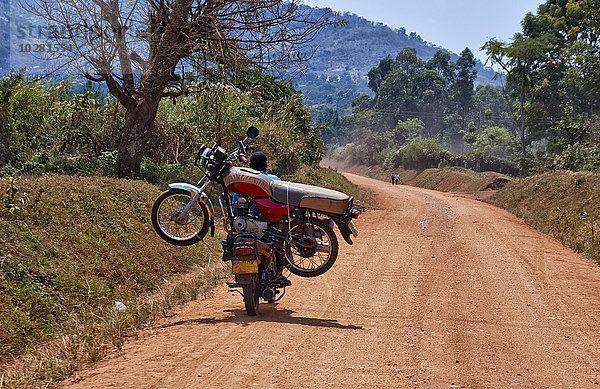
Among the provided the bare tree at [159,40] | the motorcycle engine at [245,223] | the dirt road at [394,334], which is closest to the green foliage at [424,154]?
the bare tree at [159,40]

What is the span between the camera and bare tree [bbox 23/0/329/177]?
38.6 feet

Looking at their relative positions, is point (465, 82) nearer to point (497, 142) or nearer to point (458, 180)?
point (497, 142)

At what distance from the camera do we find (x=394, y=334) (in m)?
5.42

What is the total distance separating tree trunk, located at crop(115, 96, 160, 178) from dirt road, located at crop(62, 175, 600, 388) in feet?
21.3

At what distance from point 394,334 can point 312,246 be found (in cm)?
146

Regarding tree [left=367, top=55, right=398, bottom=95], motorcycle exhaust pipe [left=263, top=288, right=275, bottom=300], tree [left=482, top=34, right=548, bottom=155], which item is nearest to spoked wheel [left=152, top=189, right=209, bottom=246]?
motorcycle exhaust pipe [left=263, top=288, right=275, bottom=300]

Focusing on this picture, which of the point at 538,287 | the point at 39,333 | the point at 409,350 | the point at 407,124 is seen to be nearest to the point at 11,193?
the point at 39,333

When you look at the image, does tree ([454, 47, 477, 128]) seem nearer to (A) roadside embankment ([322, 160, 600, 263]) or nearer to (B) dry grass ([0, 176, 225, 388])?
(A) roadside embankment ([322, 160, 600, 263])

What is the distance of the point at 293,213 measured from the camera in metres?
6.32

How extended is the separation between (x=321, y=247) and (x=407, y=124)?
75212mm

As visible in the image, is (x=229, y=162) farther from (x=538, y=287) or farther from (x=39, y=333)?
(x=538, y=287)

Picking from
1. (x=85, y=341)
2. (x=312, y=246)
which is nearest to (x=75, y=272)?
(x=85, y=341)

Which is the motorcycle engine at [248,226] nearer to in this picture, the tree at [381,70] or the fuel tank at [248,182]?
the fuel tank at [248,182]

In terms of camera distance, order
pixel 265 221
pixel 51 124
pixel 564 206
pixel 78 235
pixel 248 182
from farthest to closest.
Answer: pixel 564 206, pixel 51 124, pixel 78 235, pixel 265 221, pixel 248 182
